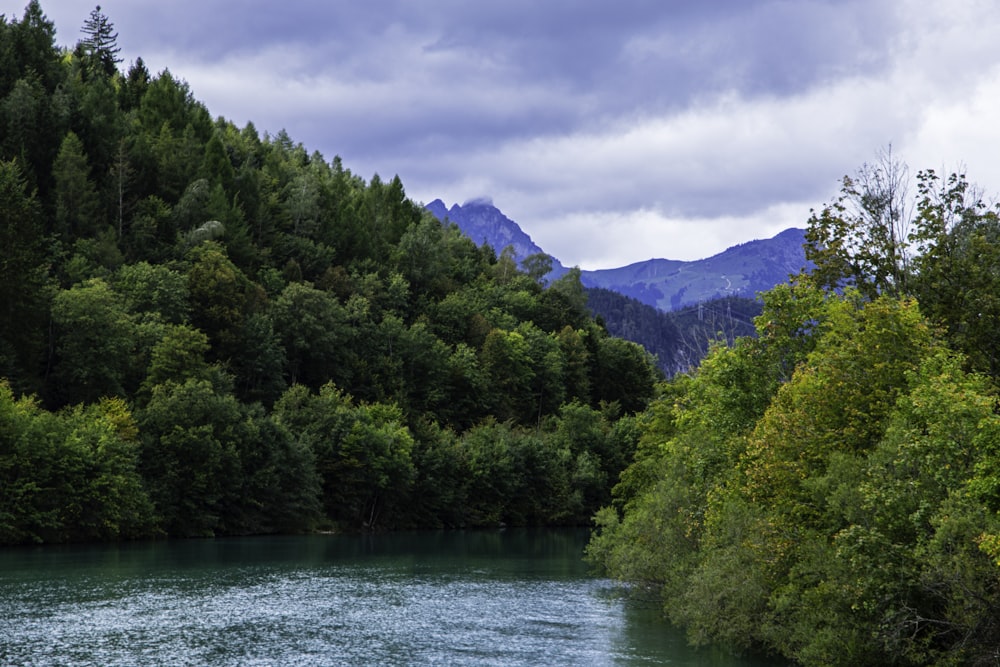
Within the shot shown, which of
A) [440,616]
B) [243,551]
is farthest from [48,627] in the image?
[243,551]

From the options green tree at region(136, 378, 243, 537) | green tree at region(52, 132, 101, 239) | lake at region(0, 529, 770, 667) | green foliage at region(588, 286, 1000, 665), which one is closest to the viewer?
green foliage at region(588, 286, 1000, 665)

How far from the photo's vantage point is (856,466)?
3438cm

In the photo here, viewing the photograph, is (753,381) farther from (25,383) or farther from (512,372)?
(512,372)

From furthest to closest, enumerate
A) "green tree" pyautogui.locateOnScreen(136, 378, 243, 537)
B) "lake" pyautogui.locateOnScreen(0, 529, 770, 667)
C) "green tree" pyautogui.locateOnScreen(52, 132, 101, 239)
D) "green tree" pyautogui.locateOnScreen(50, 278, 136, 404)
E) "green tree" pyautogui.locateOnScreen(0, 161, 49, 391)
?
1. "green tree" pyautogui.locateOnScreen(52, 132, 101, 239)
2. "green tree" pyautogui.locateOnScreen(50, 278, 136, 404)
3. "green tree" pyautogui.locateOnScreen(136, 378, 243, 537)
4. "green tree" pyautogui.locateOnScreen(0, 161, 49, 391)
5. "lake" pyautogui.locateOnScreen(0, 529, 770, 667)

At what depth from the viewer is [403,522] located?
12756 centimetres

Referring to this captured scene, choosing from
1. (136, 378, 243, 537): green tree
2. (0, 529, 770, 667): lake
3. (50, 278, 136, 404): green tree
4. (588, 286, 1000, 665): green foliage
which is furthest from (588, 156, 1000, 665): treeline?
(50, 278, 136, 404): green tree

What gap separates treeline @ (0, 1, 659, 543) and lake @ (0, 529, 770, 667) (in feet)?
41.2

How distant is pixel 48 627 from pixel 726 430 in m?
32.2

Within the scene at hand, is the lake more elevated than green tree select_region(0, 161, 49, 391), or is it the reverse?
green tree select_region(0, 161, 49, 391)

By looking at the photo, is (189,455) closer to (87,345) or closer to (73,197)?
(87,345)

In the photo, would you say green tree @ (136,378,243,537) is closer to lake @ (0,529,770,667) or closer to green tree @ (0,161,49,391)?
lake @ (0,529,770,667)

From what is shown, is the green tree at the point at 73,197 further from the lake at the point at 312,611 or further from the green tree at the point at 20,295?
the lake at the point at 312,611

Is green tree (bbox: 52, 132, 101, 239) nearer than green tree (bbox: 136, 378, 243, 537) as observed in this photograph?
No

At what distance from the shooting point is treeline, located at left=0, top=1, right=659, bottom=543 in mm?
96500
